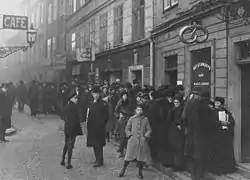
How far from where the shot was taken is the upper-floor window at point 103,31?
21.1m

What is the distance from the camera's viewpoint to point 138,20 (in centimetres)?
1702

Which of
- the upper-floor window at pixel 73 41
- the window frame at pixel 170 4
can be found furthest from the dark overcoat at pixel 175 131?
the upper-floor window at pixel 73 41

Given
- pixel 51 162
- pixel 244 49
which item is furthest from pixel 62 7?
pixel 244 49

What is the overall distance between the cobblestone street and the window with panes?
318 inches

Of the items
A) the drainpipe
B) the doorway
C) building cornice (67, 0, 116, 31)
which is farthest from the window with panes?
the drainpipe

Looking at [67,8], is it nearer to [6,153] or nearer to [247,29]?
[6,153]

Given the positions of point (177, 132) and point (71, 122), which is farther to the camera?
point (71, 122)

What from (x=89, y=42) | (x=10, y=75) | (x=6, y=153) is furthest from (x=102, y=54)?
(x=10, y=75)

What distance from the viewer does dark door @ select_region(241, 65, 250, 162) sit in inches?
352

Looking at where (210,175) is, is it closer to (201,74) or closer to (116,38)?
(201,74)

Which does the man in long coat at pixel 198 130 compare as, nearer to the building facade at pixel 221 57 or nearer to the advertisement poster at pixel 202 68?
the building facade at pixel 221 57

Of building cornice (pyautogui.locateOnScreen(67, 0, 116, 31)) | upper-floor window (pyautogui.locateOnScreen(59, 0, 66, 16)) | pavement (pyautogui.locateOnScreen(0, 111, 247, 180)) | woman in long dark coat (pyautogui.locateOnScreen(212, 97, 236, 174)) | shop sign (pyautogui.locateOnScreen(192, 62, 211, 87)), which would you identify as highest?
upper-floor window (pyautogui.locateOnScreen(59, 0, 66, 16))

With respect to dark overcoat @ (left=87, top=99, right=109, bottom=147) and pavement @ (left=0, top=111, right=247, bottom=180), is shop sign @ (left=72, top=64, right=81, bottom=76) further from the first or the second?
dark overcoat @ (left=87, top=99, right=109, bottom=147)

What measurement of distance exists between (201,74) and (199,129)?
3950 mm
